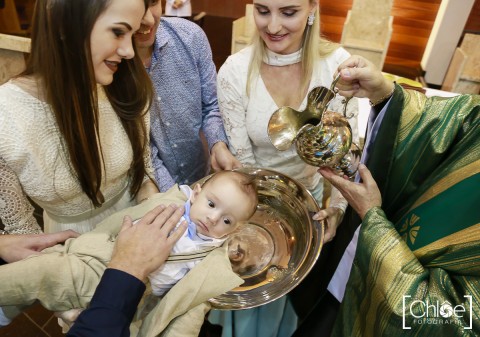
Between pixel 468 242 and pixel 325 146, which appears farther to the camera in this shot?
pixel 325 146

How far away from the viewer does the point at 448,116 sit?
3.94 feet

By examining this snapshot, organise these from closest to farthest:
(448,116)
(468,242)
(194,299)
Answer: (468,242), (194,299), (448,116)

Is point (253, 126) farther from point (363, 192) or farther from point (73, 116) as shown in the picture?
point (73, 116)

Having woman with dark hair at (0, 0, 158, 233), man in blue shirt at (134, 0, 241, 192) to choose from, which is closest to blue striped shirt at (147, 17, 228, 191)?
man in blue shirt at (134, 0, 241, 192)

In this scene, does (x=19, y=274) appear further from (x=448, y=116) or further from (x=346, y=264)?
(x=448, y=116)

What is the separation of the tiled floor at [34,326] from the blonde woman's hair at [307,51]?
5.61 feet

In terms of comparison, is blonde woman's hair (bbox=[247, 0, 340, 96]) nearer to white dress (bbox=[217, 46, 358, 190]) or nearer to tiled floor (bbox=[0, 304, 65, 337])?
white dress (bbox=[217, 46, 358, 190])

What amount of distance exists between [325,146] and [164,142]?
0.83 m

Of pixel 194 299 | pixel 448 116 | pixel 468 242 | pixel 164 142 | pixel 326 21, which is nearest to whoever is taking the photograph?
pixel 468 242

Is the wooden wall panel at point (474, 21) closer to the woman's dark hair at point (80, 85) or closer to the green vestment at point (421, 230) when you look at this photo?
the green vestment at point (421, 230)

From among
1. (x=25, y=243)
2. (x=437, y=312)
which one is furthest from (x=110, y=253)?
(x=437, y=312)

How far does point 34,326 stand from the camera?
81.7 inches

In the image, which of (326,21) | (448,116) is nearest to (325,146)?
(448,116)

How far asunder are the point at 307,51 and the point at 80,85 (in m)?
0.95
